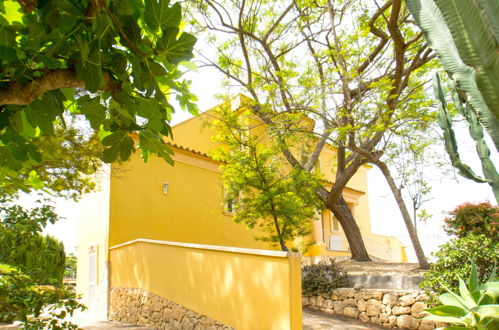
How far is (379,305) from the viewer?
928cm

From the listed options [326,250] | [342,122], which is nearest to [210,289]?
[342,122]

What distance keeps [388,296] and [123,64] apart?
9.06 meters

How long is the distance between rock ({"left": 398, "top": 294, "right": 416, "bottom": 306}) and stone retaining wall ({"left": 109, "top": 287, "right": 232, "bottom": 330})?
4208 mm

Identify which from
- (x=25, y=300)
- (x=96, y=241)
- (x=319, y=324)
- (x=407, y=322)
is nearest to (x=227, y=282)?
(x=319, y=324)

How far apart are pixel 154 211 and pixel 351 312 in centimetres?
671

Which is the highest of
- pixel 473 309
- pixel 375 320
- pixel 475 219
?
pixel 475 219

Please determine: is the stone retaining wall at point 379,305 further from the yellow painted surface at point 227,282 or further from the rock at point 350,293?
the yellow painted surface at point 227,282

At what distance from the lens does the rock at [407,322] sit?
8503 mm

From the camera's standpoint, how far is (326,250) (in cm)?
1806

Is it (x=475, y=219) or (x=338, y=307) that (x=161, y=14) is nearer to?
(x=338, y=307)

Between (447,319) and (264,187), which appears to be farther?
(264,187)

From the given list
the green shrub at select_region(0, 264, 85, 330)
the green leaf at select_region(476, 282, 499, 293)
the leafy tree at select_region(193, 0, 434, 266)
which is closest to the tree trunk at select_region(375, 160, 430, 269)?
the leafy tree at select_region(193, 0, 434, 266)

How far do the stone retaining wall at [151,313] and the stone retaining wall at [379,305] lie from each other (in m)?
Result: 3.86

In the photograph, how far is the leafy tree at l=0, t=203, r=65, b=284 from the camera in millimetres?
3555
